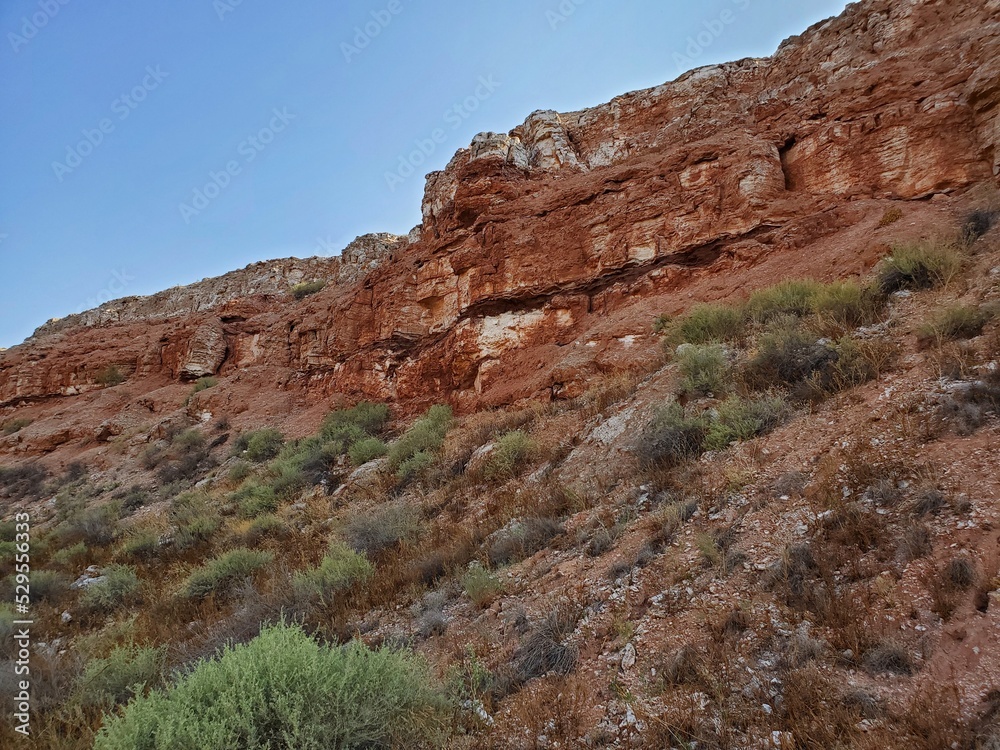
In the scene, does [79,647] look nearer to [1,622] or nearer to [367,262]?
[1,622]

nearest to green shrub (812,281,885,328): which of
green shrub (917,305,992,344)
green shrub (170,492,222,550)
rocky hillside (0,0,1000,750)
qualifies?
rocky hillside (0,0,1000,750)

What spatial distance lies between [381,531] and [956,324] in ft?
20.3

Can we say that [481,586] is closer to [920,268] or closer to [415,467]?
[415,467]

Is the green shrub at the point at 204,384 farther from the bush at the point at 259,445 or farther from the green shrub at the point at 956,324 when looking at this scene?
the green shrub at the point at 956,324

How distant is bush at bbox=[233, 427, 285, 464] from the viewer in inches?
495

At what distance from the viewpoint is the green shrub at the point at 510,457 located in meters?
6.65

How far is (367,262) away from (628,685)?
931 inches

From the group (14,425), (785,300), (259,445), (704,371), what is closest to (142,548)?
(259,445)

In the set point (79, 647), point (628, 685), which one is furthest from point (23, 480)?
point (628, 685)

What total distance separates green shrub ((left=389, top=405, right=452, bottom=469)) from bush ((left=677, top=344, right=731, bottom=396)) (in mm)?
4606

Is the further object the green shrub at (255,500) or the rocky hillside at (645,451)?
the green shrub at (255,500)

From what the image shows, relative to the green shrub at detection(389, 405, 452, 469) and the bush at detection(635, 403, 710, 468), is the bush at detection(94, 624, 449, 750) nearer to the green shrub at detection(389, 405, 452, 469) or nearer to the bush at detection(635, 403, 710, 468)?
the bush at detection(635, 403, 710, 468)

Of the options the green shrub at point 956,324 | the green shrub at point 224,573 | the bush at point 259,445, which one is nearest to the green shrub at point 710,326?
the green shrub at point 956,324

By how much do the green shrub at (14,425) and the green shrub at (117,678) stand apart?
2264cm
